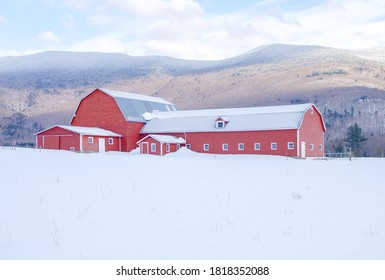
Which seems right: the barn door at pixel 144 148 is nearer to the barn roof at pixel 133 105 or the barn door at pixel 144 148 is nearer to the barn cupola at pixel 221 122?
the barn roof at pixel 133 105

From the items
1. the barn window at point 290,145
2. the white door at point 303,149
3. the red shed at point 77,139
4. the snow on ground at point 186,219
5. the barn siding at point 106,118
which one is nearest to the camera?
the snow on ground at point 186,219

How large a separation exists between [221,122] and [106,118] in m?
13.4

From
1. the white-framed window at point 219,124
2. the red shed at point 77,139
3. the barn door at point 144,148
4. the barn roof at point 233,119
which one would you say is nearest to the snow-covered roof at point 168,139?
the barn door at point 144,148

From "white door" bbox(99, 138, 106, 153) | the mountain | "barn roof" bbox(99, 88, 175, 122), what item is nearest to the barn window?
"barn roof" bbox(99, 88, 175, 122)

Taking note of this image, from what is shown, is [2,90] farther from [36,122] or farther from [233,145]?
[233,145]

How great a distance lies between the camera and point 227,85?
4904 inches

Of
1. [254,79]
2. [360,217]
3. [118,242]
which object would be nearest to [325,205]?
[360,217]

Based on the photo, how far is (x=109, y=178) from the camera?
15242 mm

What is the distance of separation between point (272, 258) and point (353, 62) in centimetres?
13099

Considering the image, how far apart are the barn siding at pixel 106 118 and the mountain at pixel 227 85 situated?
32066mm

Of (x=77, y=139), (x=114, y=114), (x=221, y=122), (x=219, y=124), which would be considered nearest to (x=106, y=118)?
(x=114, y=114)

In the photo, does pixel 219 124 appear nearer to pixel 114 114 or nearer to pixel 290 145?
pixel 290 145

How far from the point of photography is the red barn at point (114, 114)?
47.6 m

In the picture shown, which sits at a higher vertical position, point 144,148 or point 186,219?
point 144,148
